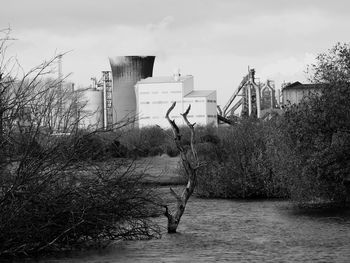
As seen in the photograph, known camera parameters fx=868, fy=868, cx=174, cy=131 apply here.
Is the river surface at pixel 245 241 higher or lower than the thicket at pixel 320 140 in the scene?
lower

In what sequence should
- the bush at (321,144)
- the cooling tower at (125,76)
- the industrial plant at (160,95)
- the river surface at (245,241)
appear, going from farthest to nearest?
the cooling tower at (125,76) < the industrial plant at (160,95) < the bush at (321,144) < the river surface at (245,241)

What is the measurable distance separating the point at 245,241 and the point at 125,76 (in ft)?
345

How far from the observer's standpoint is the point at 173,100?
118750 millimetres

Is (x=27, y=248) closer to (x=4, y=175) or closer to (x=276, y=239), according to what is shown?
(x=4, y=175)

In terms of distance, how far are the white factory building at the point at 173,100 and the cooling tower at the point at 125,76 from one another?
457 cm

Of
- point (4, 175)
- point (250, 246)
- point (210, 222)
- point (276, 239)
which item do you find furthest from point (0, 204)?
point (210, 222)

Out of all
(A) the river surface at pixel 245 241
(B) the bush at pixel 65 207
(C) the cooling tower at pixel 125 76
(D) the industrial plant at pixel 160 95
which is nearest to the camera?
(B) the bush at pixel 65 207

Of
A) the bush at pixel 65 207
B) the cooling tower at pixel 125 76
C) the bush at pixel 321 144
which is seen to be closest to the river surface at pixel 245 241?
the bush at pixel 65 207

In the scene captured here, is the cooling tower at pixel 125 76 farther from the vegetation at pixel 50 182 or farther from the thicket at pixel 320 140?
the vegetation at pixel 50 182

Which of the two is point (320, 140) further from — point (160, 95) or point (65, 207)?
point (160, 95)

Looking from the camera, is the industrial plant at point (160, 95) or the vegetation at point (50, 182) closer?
the vegetation at point (50, 182)

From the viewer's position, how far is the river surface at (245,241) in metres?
19.0

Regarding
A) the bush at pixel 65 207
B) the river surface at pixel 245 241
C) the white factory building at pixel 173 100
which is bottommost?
the river surface at pixel 245 241

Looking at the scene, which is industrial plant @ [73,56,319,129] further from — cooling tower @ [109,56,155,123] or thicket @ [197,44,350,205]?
thicket @ [197,44,350,205]
